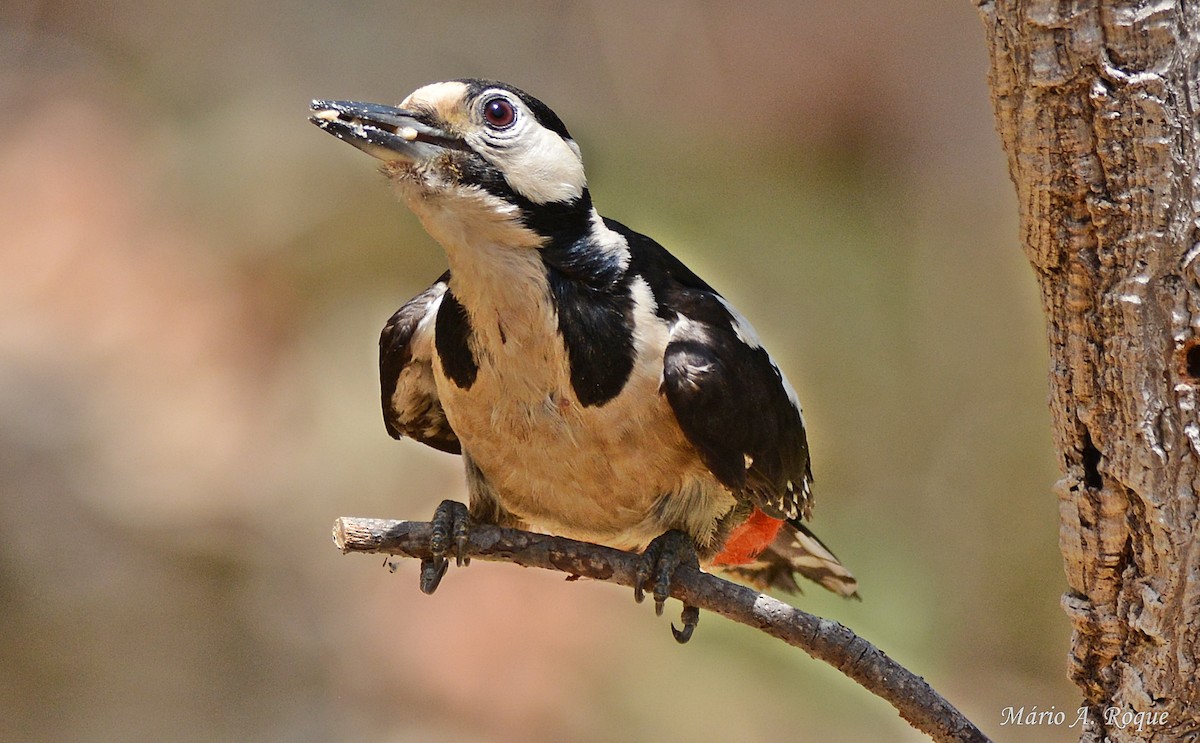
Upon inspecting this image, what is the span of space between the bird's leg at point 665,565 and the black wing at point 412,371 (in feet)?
1.74

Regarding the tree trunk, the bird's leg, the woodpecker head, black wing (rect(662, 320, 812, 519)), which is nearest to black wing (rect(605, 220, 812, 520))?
black wing (rect(662, 320, 812, 519))

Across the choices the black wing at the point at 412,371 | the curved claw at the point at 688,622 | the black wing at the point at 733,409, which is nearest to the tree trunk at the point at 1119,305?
the black wing at the point at 733,409

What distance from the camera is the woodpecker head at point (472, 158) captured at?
1.61 meters

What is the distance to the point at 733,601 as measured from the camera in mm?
1653

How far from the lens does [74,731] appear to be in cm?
380

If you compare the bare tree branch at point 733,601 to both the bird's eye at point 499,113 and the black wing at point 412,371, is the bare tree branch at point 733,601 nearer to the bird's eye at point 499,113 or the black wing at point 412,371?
the black wing at point 412,371

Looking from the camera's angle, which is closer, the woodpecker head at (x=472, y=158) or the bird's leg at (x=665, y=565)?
the woodpecker head at (x=472, y=158)

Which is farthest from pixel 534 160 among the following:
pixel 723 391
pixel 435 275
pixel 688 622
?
pixel 435 275

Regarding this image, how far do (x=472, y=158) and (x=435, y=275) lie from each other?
7.57ft

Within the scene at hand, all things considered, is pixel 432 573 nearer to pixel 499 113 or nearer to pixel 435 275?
pixel 499 113

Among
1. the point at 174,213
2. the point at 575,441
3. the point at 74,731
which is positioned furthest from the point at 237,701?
the point at 575,441

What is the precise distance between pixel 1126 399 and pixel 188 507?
316 centimetres

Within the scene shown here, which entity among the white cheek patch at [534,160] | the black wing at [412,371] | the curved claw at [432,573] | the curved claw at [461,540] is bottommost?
the curved claw at [432,573]

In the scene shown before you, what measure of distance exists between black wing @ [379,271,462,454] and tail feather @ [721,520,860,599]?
794 millimetres
